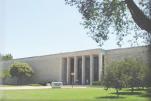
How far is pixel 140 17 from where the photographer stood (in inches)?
657

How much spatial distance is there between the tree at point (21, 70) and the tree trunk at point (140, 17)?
103653 millimetres

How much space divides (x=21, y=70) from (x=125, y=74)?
76.2 meters

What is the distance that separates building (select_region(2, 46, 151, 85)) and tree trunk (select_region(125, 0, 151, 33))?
80.4 m

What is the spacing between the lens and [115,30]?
65.6 ft

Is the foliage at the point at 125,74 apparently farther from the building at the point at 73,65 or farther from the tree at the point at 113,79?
the building at the point at 73,65

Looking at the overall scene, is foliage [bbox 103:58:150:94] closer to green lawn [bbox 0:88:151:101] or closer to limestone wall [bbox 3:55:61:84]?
green lawn [bbox 0:88:151:101]

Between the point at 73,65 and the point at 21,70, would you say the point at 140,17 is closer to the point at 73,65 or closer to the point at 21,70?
the point at 73,65

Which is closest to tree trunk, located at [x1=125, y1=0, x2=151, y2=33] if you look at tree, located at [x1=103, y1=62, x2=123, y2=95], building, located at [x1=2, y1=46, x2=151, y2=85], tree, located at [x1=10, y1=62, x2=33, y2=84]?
tree, located at [x1=103, y1=62, x2=123, y2=95]

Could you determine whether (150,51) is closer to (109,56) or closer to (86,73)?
(109,56)

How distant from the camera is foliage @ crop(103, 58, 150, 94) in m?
43.6

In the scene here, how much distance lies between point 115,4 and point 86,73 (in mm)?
94574

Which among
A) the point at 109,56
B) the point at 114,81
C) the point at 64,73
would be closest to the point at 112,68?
the point at 114,81

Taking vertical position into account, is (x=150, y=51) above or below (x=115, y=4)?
below

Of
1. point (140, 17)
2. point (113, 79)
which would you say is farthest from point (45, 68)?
point (140, 17)
